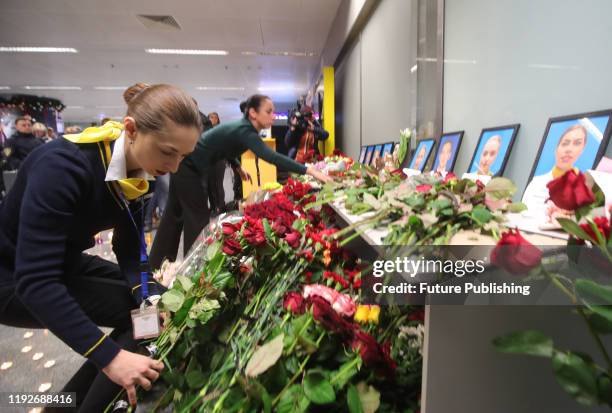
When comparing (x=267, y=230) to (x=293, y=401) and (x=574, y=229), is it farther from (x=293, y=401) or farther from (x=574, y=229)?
(x=574, y=229)

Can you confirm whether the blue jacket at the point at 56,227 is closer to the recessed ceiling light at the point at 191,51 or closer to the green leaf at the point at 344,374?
the green leaf at the point at 344,374

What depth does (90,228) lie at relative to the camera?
3.34ft

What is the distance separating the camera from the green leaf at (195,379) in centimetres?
61

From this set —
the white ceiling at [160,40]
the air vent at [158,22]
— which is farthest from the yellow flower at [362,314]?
the air vent at [158,22]

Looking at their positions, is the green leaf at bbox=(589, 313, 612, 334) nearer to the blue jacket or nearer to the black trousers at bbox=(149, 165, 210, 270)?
the blue jacket

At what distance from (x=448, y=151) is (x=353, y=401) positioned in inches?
52.5

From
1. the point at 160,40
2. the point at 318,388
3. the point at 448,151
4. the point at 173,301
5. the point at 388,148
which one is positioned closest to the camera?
the point at 318,388

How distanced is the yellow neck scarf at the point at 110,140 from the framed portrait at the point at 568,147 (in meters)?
0.96

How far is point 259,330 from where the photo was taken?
2.15 ft

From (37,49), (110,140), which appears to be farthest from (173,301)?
(37,49)

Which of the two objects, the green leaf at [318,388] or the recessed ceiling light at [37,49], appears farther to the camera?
the recessed ceiling light at [37,49]

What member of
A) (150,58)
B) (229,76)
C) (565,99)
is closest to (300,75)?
(229,76)

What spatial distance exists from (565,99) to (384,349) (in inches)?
34.5

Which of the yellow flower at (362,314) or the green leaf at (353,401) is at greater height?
the yellow flower at (362,314)
